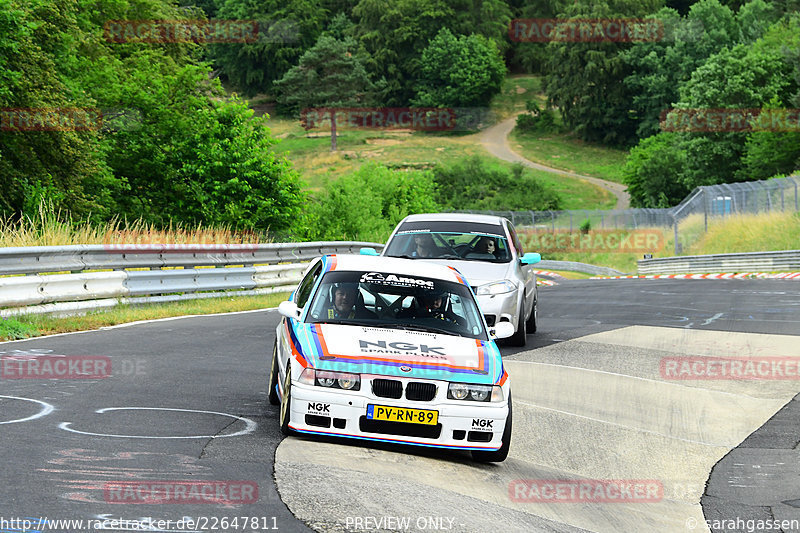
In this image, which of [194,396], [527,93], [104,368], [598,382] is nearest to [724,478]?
[598,382]

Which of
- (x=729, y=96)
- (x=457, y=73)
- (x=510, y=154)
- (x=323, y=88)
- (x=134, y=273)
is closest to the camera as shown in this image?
(x=134, y=273)

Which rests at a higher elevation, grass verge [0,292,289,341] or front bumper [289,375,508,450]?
front bumper [289,375,508,450]

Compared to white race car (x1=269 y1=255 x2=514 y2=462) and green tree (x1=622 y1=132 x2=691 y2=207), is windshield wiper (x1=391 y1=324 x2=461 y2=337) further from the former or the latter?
green tree (x1=622 y1=132 x2=691 y2=207)

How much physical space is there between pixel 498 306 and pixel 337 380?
20.8 ft

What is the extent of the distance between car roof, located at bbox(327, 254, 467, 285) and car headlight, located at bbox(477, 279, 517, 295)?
4154 mm

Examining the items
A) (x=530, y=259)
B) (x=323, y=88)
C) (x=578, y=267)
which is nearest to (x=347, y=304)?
(x=530, y=259)

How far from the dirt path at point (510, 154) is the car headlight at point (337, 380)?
90290 mm

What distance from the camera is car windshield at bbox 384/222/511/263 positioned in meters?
15.1

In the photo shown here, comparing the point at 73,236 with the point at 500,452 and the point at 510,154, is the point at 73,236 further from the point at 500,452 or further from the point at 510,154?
the point at 510,154

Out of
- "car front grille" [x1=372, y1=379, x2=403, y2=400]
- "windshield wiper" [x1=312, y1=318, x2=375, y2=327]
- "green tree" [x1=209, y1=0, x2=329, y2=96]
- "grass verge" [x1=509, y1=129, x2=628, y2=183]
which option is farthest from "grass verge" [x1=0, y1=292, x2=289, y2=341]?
"green tree" [x1=209, y1=0, x2=329, y2=96]

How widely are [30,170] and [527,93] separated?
127802mm

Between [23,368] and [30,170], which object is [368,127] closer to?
[30,170]

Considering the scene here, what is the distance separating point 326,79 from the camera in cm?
13400

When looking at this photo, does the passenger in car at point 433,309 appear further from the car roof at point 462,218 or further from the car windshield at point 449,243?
the car roof at point 462,218
